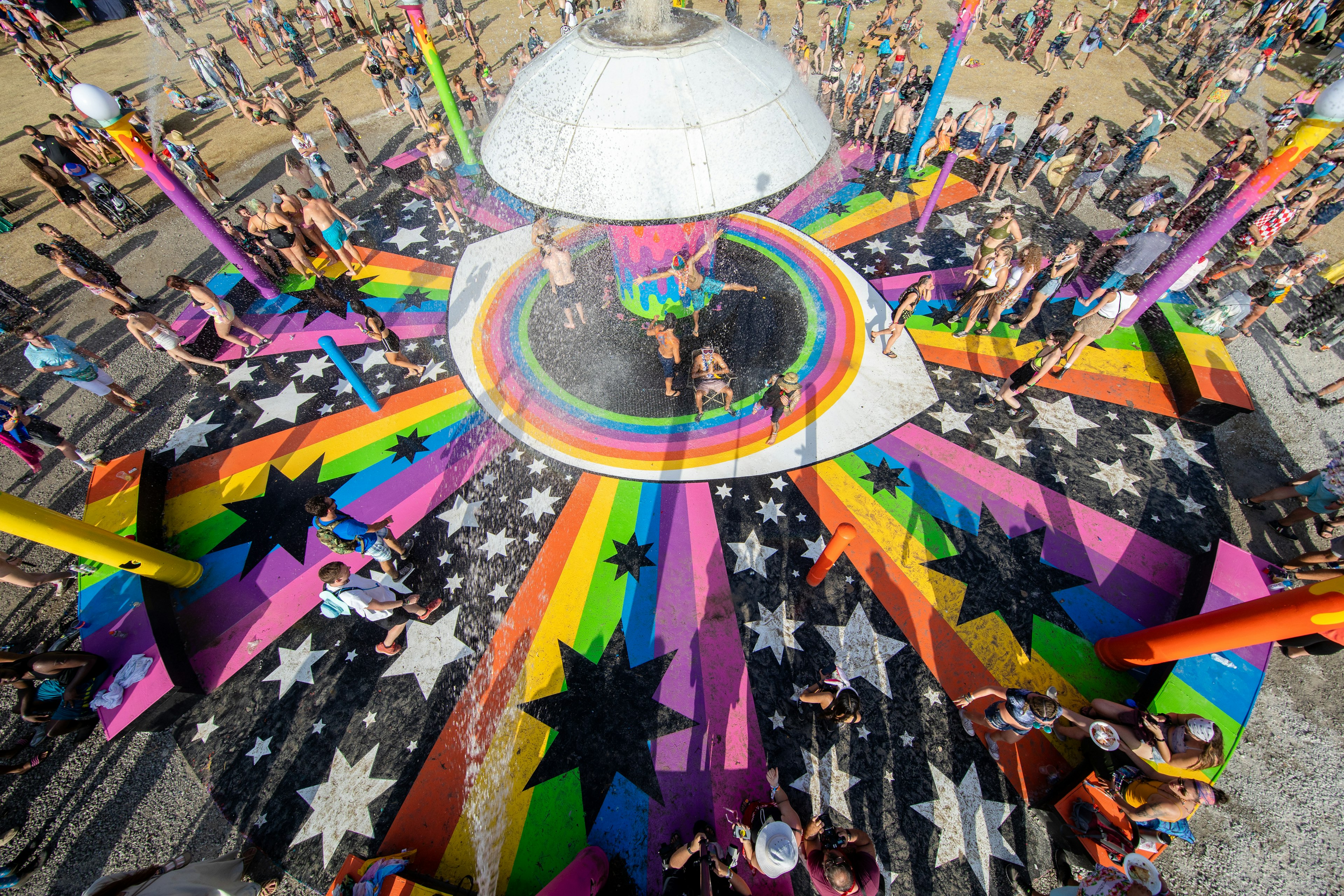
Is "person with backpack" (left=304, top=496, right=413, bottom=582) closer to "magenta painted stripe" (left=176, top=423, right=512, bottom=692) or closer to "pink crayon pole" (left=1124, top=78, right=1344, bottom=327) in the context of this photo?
"magenta painted stripe" (left=176, top=423, right=512, bottom=692)

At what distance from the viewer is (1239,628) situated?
201 inches

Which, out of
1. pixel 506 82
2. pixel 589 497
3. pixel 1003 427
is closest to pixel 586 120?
pixel 589 497

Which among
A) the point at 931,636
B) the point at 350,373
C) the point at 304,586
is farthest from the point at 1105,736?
the point at 350,373

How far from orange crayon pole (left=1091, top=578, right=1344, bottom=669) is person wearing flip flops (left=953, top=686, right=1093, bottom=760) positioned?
1.08 metres

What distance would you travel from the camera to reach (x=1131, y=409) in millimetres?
9148

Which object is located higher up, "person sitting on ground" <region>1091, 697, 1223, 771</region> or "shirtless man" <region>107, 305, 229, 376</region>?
"shirtless man" <region>107, 305, 229, 376</region>

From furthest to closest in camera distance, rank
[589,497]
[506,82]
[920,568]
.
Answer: [506,82] → [589,497] → [920,568]

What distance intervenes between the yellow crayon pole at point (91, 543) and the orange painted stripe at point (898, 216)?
47.4ft

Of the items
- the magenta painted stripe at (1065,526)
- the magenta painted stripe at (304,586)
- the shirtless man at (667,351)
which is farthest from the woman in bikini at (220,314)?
the magenta painted stripe at (1065,526)

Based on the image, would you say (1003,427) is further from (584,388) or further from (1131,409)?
(584,388)

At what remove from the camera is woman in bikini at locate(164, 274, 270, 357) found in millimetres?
9320

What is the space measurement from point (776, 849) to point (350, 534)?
252 inches

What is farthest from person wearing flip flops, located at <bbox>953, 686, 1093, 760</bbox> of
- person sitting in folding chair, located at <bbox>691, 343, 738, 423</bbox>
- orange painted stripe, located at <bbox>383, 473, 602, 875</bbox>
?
orange painted stripe, located at <bbox>383, 473, 602, 875</bbox>

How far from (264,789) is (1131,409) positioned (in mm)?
15018
